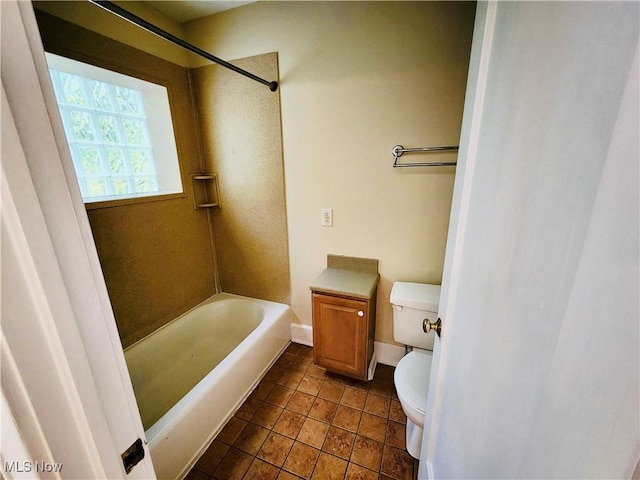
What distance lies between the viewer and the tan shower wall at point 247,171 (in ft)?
6.19

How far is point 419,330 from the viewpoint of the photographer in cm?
163

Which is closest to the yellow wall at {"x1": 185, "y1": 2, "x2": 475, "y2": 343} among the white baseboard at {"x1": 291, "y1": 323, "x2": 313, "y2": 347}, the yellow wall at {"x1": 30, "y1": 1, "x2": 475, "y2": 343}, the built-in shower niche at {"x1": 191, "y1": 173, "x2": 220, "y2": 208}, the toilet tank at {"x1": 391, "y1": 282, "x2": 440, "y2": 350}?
the yellow wall at {"x1": 30, "y1": 1, "x2": 475, "y2": 343}

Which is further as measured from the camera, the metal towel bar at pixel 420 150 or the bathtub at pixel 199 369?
the metal towel bar at pixel 420 150

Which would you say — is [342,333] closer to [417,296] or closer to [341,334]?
[341,334]

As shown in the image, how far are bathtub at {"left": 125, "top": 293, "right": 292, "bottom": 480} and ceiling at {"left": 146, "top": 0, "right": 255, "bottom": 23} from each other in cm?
226

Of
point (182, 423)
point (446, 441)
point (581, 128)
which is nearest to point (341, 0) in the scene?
point (581, 128)

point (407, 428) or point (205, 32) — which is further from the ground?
point (205, 32)

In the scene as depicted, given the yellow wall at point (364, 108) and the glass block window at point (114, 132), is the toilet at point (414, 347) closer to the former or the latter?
the yellow wall at point (364, 108)

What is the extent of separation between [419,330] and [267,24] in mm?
2296

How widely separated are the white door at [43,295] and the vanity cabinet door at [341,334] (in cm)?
132

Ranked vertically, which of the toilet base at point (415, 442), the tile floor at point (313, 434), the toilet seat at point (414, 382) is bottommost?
the tile floor at point (313, 434)

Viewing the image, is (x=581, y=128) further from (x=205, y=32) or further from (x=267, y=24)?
(x=205, y=32)

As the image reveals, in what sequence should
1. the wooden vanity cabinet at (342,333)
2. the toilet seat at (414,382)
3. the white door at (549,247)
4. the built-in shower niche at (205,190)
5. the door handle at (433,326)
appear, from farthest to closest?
the built-in shower niche at (205,190) < the wooden vanity cabinet at (342,333) < the toilet seat at (414,382) < the door handle at (433,326) < the white door at (549,247)

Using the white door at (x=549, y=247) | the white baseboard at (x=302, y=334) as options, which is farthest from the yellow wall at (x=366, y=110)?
the white door at (x=549, y=247)
